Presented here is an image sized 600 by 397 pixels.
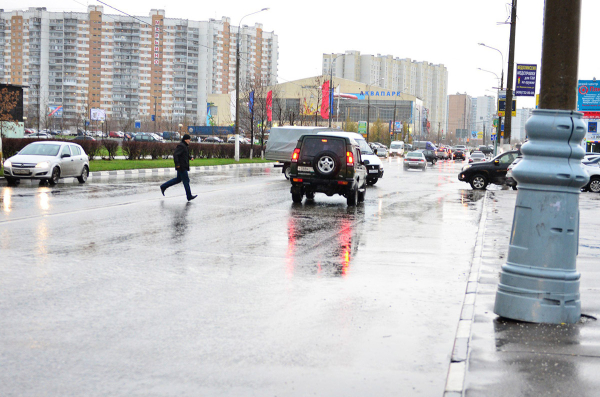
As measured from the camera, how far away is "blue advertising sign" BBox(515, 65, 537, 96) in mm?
30906

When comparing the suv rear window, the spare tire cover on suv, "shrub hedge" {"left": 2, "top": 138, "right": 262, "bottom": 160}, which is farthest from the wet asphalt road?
"shrub hedge" {"left": 2, "top": 138, "right": 262, "bottom": 160}

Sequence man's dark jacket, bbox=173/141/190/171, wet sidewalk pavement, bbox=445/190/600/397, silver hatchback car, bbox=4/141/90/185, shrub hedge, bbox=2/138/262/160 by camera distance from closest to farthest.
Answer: wet sidewalk pavement, bbox=445/190/600/397 < man's dark jacket, bbox=173/141/190/171 < silver hatchback car, bbox=4/141/90/185 < shrub hedge, bbox=2/138/262/160

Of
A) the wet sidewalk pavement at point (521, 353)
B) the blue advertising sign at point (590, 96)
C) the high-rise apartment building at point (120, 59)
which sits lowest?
the wet sidewalk pavement at point (521, 353)

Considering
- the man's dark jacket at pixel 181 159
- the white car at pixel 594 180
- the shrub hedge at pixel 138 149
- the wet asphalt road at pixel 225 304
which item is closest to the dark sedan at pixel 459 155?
the shrub hedge at pixel 138 149

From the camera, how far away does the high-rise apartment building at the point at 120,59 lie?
14100 cm

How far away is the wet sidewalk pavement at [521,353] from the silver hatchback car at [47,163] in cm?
1826

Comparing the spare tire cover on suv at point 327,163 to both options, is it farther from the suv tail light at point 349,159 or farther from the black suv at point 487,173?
the black suv at point 487,173

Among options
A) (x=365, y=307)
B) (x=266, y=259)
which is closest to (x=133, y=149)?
(x=266, y=259)

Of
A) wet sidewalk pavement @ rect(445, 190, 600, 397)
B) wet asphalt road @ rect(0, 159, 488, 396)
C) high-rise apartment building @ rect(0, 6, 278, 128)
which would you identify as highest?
high-rise apartment building @ rect(0, 6, 278, 128)

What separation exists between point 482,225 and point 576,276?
27.8 ft

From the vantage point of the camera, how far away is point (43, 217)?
13500 mm

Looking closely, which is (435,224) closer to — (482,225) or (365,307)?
(482,225)

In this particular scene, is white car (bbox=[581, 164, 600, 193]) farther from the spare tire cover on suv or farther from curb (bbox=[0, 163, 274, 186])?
curb (bbox=[0, 163, 274, 186])

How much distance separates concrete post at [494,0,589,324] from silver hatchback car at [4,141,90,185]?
19.6 metres
